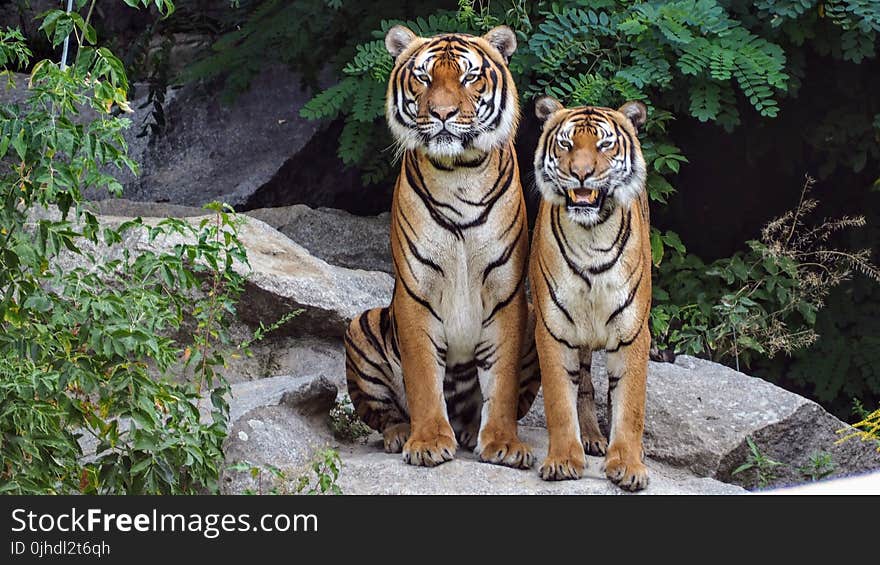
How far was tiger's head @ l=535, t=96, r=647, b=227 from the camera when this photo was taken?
4.91 meters

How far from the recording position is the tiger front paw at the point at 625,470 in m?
4.80

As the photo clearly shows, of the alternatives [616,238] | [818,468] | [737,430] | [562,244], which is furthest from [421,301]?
[818,468]

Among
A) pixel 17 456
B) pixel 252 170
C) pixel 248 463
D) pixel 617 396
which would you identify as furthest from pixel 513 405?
pixel 252 170

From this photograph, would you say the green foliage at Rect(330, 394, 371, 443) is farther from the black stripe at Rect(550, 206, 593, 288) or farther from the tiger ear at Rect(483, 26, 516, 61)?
the tiger ear at Rect(483, 26, 516, 61)

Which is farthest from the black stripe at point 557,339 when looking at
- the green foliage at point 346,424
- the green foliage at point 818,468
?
the green foliage at point 818,468

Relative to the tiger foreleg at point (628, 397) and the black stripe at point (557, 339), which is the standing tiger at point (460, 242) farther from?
the tiger foreleg at point (628, 397)

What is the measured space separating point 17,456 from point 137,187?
483cm

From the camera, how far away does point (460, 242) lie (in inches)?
207

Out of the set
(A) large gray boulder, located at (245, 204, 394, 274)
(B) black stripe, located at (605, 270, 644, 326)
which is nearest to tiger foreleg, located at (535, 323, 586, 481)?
(B) black stripe, located at (605, 270, 644, 326)

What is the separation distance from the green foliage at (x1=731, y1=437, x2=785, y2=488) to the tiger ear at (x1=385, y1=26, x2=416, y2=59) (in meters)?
2.46

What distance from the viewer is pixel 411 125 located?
205 inches

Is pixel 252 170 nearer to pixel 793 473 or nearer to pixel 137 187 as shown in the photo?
pixel 137 187

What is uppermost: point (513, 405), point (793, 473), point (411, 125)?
point (411, 125)
